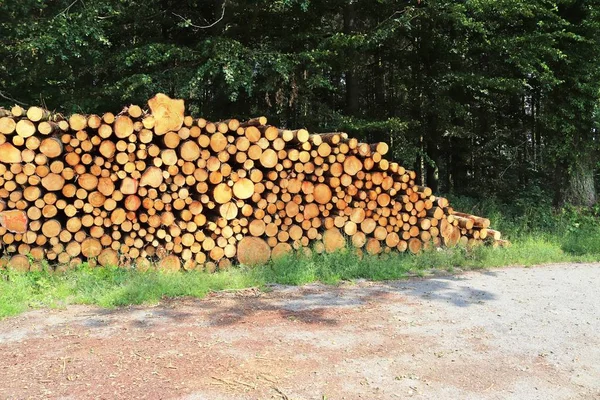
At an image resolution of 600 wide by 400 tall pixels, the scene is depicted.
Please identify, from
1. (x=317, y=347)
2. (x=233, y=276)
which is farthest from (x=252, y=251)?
(x=317, y=347)

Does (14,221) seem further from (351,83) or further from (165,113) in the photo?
(351,83)

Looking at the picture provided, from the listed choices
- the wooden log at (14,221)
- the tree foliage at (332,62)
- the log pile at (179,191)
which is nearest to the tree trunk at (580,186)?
the tree foliage at (332,62)

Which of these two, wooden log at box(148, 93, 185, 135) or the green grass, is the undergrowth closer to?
the green grass

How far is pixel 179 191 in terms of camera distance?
7242 millimetres

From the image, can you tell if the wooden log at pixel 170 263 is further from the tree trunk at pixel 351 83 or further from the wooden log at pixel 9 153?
the tree trunk at pixel 351 83

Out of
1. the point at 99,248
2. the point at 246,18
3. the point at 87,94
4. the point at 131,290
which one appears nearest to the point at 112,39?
the point at 87,94

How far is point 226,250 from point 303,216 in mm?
1256

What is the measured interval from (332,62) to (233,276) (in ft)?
20.3

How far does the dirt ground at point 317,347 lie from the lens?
3.66 meters

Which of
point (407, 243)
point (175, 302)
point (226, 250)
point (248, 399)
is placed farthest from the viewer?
point (407, 243)

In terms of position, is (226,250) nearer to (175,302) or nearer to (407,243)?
(175,302)

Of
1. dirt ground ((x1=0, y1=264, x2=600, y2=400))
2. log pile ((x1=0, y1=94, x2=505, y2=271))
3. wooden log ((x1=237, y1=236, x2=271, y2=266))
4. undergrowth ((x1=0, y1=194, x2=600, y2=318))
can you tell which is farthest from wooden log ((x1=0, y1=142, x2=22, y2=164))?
wooden log ((x1=237, y1=236, x2=271, y2=266))

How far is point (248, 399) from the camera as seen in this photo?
3457mm

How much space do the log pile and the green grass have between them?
0.38 meters
